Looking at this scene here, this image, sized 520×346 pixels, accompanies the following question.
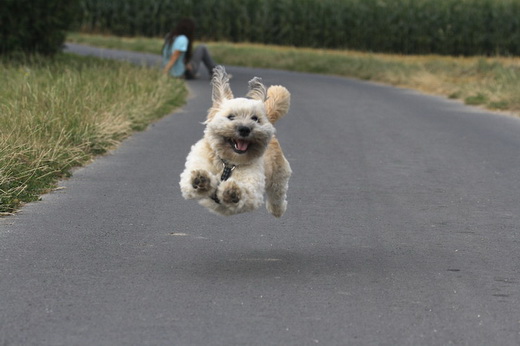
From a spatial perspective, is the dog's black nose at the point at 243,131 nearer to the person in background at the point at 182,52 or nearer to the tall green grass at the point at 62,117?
the tall green grass at the point at 62,117

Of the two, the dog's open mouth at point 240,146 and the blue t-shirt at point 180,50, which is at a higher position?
the dog's open mouth at point 240,146

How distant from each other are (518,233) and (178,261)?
2.98 m

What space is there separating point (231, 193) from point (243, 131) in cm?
41

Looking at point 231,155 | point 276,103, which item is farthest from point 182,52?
Answer: point 231,155

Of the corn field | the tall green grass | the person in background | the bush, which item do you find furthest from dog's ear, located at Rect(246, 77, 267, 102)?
the corn field

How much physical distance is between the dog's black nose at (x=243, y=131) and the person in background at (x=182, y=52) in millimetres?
19266

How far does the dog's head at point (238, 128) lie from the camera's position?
23.2 ft

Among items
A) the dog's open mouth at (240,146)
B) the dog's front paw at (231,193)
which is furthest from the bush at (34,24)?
the dog's front paw at (231,193)

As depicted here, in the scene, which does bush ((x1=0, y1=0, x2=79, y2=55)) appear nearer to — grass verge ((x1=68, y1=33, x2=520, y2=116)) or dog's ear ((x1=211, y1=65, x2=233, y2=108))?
grass verge ((x1=68, y1=33, x2=520, y2=116))

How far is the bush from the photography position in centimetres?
2512

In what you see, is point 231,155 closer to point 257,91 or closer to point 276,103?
A: point 257,91

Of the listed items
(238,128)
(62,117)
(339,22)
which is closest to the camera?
(238,128)

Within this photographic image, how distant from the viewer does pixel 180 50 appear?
86.9 ft

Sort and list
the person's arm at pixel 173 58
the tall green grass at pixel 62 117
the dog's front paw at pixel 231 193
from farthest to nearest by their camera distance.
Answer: the person's arm at pixel 173 58 < the tall green grass at pixel 62 117 < the dog's front paw at pixel 231 193
